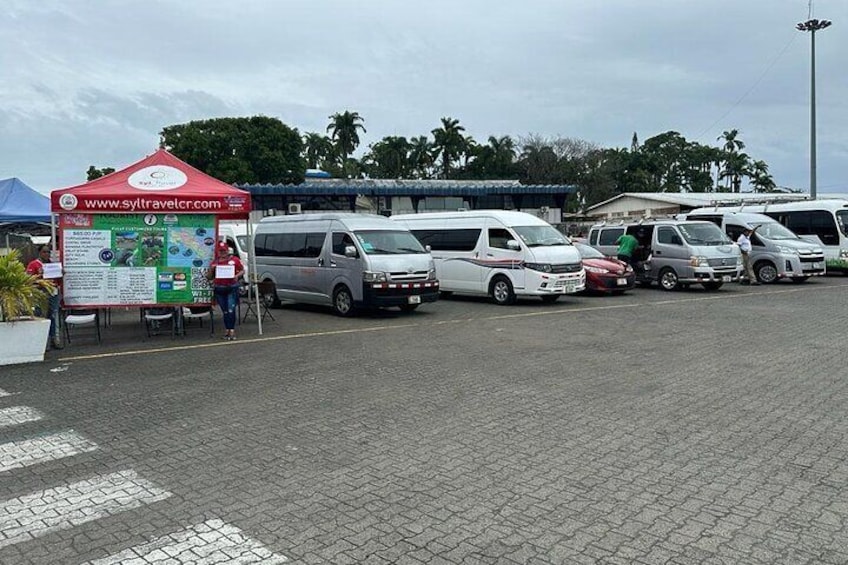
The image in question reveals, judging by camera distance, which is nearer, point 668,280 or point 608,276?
point 608,276

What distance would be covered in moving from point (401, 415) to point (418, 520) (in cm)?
247

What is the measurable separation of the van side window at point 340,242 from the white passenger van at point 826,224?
17339 millimetres

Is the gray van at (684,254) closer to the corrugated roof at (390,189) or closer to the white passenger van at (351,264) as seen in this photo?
the white passenger van at (351,264)

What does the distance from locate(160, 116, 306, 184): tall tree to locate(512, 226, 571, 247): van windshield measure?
41.2 m

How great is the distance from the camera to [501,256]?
682 inches

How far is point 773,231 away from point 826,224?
2545 mm

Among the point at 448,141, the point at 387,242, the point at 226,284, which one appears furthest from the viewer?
the point at 448,141

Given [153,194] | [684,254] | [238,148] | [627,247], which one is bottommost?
[684,254]

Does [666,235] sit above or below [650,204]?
below

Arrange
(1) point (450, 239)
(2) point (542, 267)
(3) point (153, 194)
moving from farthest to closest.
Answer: (1) point (450, 239)
(2) point (542, 267)
(3) point (153, 194)

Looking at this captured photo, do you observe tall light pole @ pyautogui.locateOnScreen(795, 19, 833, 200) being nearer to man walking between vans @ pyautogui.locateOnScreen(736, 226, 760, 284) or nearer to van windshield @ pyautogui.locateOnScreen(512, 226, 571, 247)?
man walking between vans @ pyautogui.locateOnScreen(736, 226, 760, 284)

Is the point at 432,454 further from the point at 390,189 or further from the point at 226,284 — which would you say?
the point at 390,189

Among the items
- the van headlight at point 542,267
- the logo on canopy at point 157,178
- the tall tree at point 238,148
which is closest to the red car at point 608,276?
the van headlight at point 542,267

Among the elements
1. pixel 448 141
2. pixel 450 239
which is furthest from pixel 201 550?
pixel 448 141
